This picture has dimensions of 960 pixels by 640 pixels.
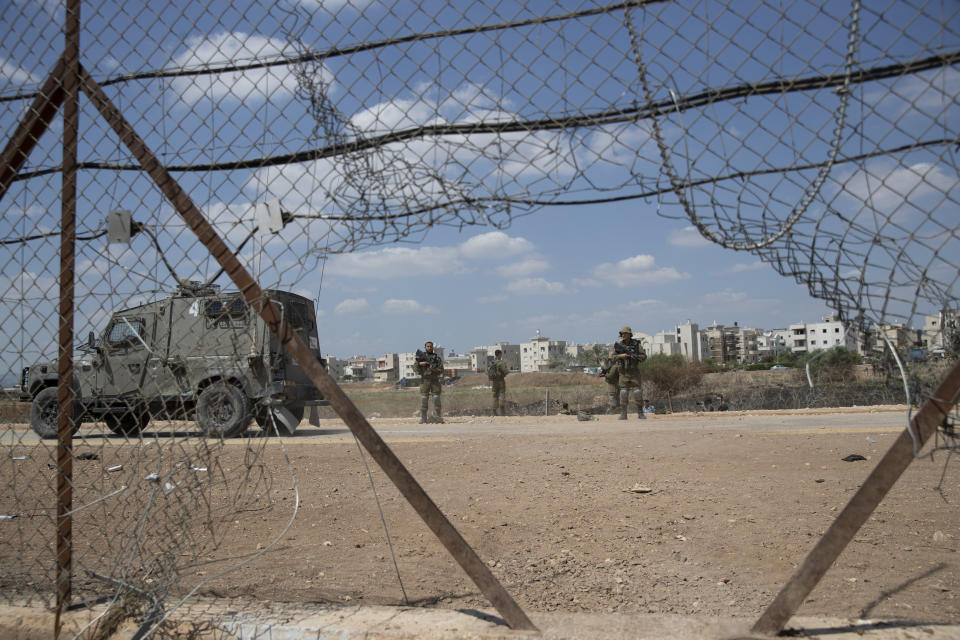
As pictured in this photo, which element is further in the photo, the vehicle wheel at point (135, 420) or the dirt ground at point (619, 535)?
the dirt ground at point (619, 535)

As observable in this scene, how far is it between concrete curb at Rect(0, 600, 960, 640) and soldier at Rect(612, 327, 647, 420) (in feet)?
31.7

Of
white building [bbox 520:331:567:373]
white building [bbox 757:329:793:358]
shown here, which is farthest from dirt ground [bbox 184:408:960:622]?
white building [bbox 520:331:567:373]

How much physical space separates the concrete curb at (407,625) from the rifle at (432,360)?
10919mm

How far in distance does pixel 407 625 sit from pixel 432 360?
11.5 meters

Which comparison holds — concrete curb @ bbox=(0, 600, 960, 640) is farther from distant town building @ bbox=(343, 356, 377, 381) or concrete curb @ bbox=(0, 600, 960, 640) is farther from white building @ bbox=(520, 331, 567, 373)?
white building @ bbox=(520, 331, 567, 373)

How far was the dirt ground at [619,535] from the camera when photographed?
3.09 metres

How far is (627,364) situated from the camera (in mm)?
12016

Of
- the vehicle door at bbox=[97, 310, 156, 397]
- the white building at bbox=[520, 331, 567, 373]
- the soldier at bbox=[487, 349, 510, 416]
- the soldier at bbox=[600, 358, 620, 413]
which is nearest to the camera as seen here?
the vehicle door at bbox=[97, 310, 156, 397]

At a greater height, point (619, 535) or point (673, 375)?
point (673, 375)

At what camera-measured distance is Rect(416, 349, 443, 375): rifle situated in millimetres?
13742

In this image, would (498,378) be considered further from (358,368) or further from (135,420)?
(358,368)

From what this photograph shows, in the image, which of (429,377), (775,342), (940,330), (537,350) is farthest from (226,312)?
(537,350)

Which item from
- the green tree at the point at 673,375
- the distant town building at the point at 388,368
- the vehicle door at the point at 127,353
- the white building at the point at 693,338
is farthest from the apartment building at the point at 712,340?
the vehicle door at the point at 127,353

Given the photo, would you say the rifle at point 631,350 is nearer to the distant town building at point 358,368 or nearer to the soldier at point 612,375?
the soldier at point 612,375
